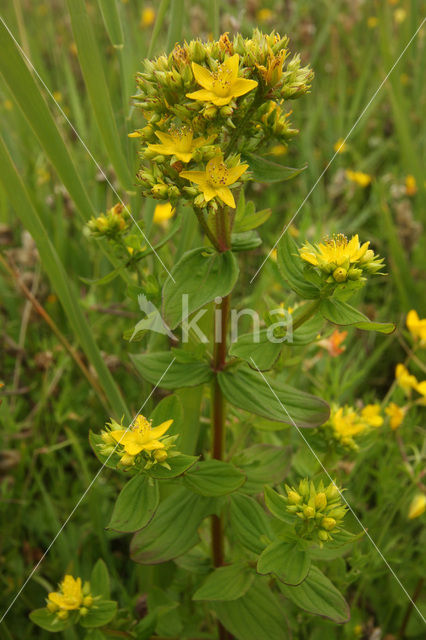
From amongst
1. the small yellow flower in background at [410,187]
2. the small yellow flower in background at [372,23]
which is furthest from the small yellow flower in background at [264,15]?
the small yellow flower in background at [410,187]

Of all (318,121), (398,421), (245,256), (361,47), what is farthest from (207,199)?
(361,47)

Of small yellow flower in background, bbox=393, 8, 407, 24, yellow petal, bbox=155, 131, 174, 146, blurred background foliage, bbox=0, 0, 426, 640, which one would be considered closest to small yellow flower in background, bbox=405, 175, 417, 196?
blurred background foliage, bbox=0, 0, 426, 640

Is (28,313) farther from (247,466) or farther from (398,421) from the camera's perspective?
(398,421)

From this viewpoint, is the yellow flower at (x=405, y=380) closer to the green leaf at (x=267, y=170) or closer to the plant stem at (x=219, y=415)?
Answer: the plant stem at (x=219, y=415)

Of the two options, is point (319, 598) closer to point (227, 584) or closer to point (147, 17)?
point (227, 584)

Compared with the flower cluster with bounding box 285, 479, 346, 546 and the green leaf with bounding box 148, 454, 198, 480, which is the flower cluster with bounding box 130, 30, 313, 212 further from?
the flower cluster with bounding box 285, 479, 346, 546

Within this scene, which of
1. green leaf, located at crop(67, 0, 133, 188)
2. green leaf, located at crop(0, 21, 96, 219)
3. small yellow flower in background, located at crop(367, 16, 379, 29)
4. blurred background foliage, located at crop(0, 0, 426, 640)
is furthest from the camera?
small yellow flower in background, located at crop(367, 16, 379, 29)

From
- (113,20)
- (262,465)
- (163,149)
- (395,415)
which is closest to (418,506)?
(395,415)
